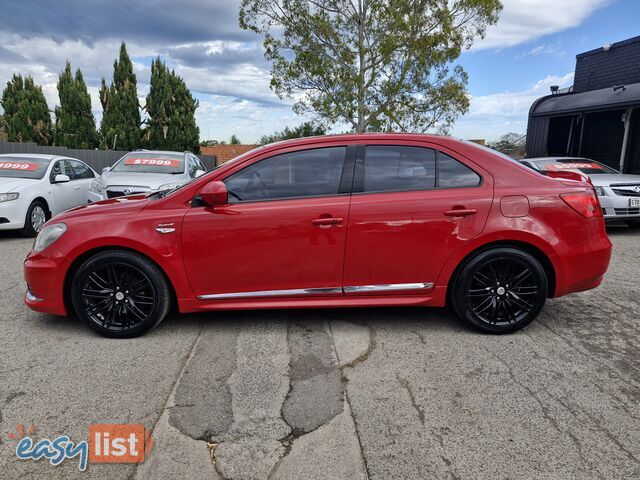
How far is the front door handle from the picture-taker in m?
3.66

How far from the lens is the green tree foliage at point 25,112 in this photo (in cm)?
2339

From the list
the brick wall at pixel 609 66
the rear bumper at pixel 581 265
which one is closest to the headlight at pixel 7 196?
the rear bumper at pixel 581 265

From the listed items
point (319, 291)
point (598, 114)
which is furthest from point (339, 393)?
point (598, 114)

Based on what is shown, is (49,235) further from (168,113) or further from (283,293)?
(168,113)

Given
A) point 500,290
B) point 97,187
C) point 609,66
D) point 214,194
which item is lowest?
point 500,290

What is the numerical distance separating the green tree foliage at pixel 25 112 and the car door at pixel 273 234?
2445 centimetres

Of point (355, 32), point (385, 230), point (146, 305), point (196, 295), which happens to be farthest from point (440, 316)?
point (355, 32)

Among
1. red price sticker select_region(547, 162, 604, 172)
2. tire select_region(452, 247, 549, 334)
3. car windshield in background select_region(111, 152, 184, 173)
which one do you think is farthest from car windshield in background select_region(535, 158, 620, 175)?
car windshield in background select_region(111, 152, 184, 173)

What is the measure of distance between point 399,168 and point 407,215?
1.40 ft

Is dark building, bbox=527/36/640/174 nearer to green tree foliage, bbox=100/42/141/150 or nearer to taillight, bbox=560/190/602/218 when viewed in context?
taillight, bbox=560/190/602/218

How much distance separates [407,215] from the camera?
3.70m

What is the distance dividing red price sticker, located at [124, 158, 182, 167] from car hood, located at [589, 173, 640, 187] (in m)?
8.06

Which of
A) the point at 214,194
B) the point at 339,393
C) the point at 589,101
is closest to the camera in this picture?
the point at 339,393

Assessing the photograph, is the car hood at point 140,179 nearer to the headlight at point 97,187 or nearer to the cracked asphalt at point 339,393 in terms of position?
the headlight at point 97,187
